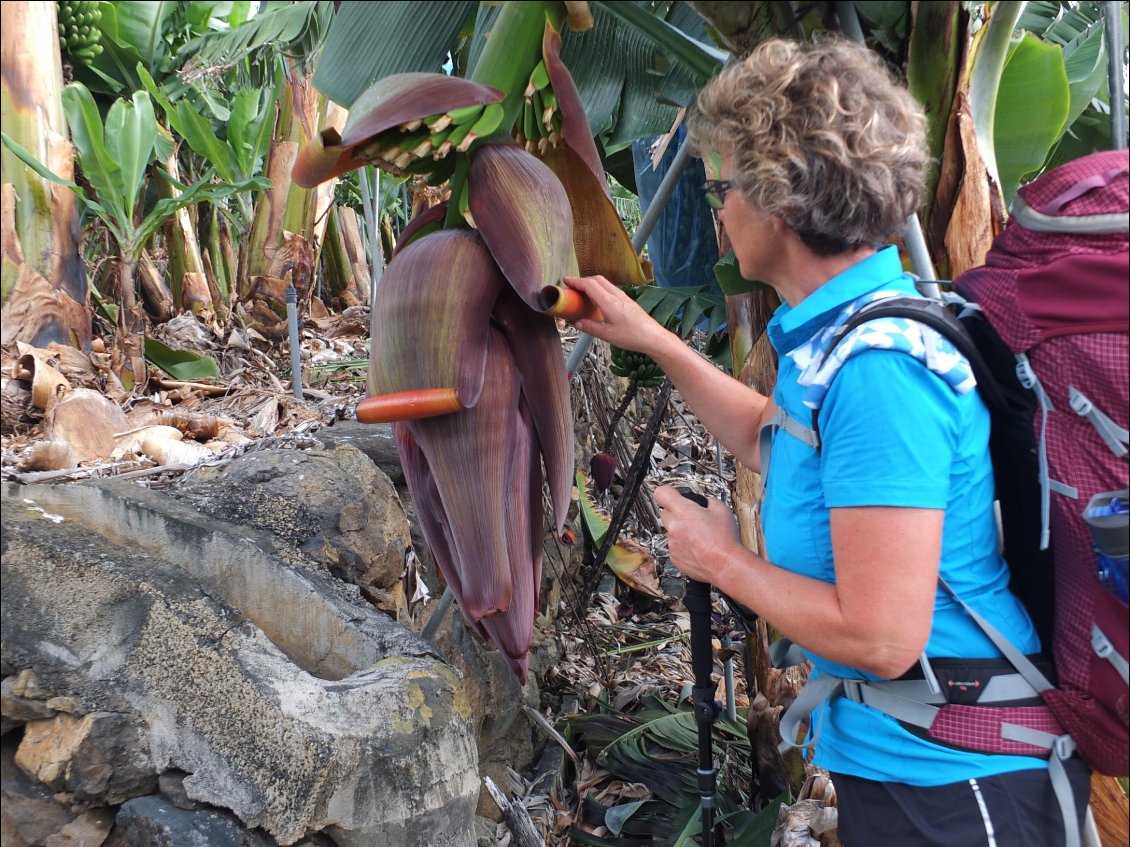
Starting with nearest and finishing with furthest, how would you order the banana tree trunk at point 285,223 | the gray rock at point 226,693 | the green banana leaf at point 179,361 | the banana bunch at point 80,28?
1. the gray rock at point 226,693
2. the green banana leaf at point 179,361
3. the banana bunch at point 80,28
4. the banana tree trunk at point 285,223

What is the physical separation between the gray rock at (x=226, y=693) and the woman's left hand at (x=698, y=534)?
0.24 m

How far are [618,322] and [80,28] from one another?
3.50ft

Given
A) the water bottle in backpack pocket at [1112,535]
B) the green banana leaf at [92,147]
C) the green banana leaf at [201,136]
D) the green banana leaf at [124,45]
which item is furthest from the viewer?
the green banana leaf at [201,136]

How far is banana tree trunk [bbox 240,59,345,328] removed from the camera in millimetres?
1676

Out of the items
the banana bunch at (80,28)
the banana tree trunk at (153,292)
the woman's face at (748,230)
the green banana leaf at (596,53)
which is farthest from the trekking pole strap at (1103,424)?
the banana bunch at (80,28)

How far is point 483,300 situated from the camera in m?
0.61

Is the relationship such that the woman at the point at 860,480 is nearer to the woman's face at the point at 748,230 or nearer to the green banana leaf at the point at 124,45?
the woman's face at the point at 748,230

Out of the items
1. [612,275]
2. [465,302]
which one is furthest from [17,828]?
[612,275]

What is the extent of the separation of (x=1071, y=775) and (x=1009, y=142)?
659 millimetres

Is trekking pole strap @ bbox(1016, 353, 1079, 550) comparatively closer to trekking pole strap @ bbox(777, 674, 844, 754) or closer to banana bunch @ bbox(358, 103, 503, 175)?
trekking pole strap @ bbox(777, 674, 844, 754)

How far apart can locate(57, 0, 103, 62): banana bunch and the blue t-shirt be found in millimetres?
1131

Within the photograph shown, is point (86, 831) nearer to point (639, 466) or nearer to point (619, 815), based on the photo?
point (619, 815)

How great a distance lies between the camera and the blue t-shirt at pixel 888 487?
21.8 inches

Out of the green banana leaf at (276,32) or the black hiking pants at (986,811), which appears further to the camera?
the green banana leaf at (276,32)
